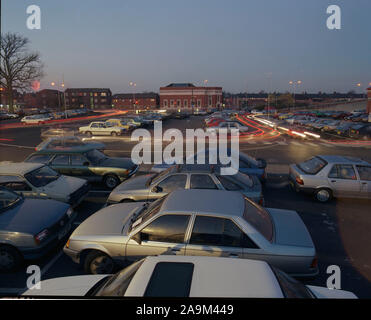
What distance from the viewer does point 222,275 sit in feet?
9.66

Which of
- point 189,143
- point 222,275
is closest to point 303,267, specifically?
point 222,275

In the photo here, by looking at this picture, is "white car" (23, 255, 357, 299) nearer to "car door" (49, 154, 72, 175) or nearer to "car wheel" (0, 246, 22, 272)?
"car wheel" (0, 246, 22, 272)

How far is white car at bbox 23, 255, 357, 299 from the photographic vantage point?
2.73m

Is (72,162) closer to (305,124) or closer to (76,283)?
(76,283)

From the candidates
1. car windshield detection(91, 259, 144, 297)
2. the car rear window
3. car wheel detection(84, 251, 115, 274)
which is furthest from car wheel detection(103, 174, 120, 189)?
the car rear window

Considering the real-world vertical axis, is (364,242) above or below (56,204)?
below

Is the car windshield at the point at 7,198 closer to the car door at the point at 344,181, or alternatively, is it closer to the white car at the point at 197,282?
the white car at the point at 197,282

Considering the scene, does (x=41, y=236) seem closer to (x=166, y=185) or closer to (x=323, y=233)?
(x=166, y=185)

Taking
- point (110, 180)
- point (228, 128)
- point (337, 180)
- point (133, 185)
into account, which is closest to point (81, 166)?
point (110, 180)

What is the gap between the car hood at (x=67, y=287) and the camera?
11.4ft

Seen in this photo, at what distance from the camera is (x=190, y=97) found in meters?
95.3
